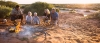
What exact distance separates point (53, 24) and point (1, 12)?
448 centimetres

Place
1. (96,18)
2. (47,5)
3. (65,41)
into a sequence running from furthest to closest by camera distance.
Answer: (47,5) → (96,18) → (65,41)

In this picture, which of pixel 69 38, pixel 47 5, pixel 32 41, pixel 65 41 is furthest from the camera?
pixel 47 5

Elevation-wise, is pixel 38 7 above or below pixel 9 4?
below

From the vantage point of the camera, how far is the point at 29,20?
12.0 metres

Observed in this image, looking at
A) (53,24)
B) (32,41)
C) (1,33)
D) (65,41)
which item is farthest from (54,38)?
(53,24)

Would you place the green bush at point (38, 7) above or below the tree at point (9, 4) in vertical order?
below

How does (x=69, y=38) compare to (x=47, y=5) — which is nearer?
(x=69, y=38)

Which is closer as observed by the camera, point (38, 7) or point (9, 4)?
point (38, 7)

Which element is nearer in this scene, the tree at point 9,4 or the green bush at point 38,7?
the green bush at point 38,7

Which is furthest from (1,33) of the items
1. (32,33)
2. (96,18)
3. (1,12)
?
(96,18)

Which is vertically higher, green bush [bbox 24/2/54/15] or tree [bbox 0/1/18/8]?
tree [bbox 0/1/18/8]

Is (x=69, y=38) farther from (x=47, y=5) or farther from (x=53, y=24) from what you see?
(x=47, y=5)

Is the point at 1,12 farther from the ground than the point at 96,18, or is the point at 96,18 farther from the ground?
the point at 1,12

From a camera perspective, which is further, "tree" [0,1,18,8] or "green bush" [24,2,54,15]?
"tree" [0,1,18,8]
